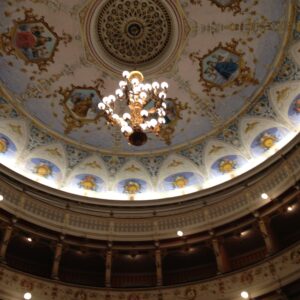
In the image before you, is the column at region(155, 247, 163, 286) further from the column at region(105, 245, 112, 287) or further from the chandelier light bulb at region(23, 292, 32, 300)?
the chandelier light bulb at region(23, 292, 32, 300)

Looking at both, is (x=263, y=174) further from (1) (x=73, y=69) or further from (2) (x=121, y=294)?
(1) (x=73, y=69)

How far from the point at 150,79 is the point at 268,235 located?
9971 millimetres

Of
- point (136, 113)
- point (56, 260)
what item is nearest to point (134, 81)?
point (136, 113)

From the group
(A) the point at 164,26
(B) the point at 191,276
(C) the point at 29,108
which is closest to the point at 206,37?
(A) the point at 164,26

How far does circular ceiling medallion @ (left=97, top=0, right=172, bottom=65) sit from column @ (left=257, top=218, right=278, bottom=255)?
31.8ft

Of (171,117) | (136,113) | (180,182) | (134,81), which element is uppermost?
(171,117)

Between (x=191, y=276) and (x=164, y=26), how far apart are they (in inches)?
469

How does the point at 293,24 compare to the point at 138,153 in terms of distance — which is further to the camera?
the point at 138,153

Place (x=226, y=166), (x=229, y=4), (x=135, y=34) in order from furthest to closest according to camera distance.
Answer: (x=226, y=166), (x=135, y=34), (x=229, y=4)

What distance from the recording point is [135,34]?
2061cm

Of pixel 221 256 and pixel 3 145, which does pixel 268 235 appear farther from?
pixel 3 145

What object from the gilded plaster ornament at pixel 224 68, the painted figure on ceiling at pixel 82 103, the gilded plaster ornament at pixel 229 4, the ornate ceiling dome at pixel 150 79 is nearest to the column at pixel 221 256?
the ornate ceiling dome at pixel 150 79

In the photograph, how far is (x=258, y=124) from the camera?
70.5 ft

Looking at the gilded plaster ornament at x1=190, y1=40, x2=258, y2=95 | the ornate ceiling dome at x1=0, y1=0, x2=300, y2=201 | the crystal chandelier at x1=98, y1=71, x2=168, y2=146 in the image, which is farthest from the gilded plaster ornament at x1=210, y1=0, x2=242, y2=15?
the crystal chandelier at x1=98, y1=71, x2=168, y2=146
